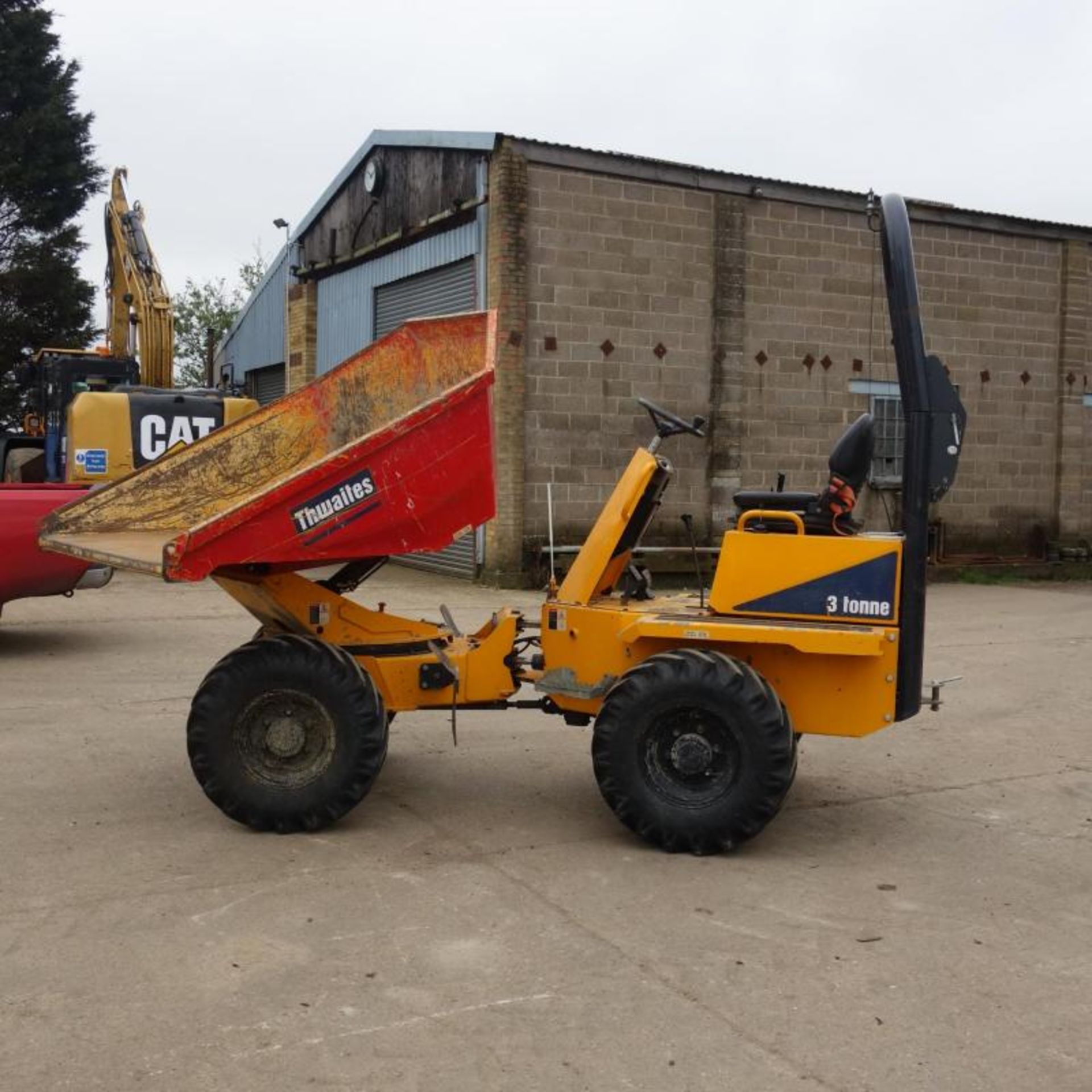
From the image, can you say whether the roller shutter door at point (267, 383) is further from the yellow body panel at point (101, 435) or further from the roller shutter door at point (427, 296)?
the yellow body panel at point (101, 435)

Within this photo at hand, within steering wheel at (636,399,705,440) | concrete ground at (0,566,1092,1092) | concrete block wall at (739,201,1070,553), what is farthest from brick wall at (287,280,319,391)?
steering wheel at (636,399,705,440)

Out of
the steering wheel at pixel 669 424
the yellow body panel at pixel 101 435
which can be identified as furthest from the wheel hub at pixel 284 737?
the yellow body panel at pixel 101 435

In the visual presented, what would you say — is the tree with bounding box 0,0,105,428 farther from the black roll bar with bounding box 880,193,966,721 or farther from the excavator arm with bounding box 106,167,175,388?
the black roll bar with bounding box 880,193,966,721

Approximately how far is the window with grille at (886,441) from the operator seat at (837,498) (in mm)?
12331

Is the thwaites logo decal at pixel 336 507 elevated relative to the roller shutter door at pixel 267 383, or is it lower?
lower

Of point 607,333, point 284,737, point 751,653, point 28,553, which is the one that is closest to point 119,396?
point 607,333

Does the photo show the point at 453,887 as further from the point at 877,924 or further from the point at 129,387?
the point at 129,387

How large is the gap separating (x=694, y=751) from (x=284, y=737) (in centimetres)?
174

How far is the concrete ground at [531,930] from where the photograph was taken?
369 centimetres

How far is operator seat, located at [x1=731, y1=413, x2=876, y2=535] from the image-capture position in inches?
225

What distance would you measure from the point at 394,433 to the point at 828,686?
2.14m

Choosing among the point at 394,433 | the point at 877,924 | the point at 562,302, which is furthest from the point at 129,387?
the point at 877,924

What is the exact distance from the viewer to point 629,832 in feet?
19.0

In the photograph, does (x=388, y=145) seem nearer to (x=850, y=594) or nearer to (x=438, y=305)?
(x=438, y=305)
